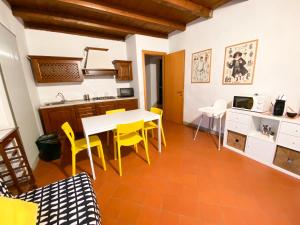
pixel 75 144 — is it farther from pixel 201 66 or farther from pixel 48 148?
pixel 201 66

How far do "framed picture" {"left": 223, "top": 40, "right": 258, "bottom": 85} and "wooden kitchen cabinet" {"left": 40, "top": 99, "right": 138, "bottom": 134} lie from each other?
→ 256 cm

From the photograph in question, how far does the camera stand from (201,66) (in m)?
3.17

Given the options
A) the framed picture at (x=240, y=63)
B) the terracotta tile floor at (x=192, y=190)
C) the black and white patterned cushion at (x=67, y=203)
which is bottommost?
the terracotta tile floor at (x=192, y=190)

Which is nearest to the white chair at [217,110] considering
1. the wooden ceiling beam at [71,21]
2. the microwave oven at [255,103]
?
the microwave oven at [255,103]

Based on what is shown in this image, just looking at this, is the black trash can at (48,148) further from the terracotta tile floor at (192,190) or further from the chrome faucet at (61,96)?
the chrome faucet at (61,96)

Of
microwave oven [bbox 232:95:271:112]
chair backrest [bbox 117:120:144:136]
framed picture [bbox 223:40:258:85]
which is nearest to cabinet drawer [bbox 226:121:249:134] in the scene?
microwave oven [bbox 232:95:271:112]

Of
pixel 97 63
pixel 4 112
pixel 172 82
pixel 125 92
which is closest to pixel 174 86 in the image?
pixel 172 82

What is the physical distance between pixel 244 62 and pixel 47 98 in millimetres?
4204

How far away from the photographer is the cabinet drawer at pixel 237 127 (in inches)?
89.7

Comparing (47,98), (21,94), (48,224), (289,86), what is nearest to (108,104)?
(47,98)

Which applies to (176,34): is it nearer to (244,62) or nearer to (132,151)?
(244,62)

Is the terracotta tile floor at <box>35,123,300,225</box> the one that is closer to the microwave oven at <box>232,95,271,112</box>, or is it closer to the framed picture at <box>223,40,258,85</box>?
the microwave oven at <box>232,95,271,112</box>

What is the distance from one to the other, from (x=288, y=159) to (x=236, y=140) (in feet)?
2.31

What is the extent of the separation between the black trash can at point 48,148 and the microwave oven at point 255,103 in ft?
10.7
